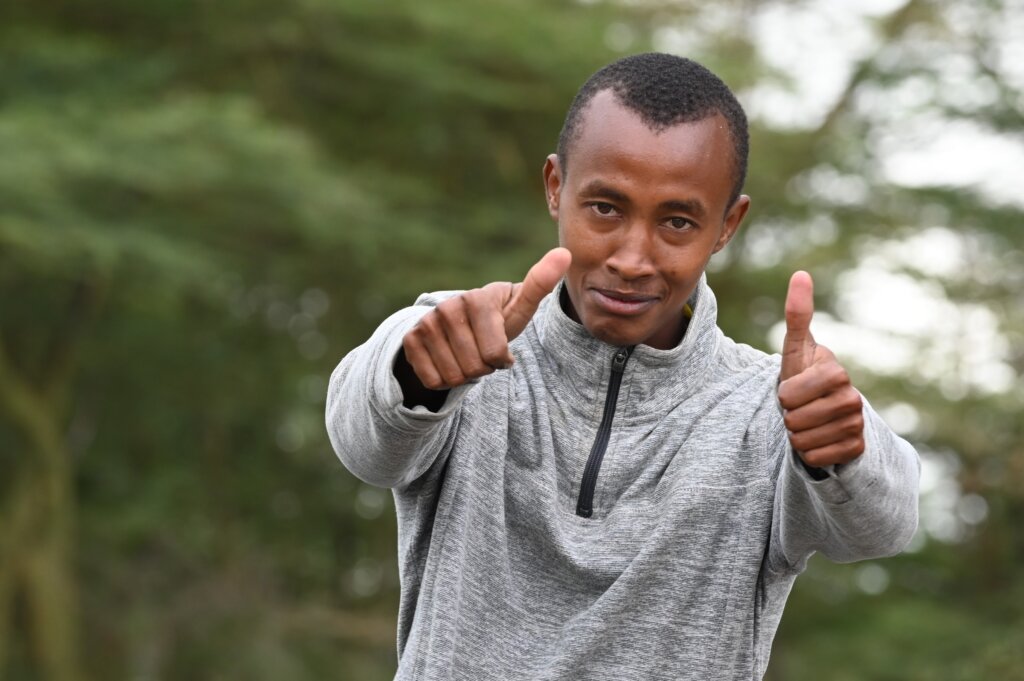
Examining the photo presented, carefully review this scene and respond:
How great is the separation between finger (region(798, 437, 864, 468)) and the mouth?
1.22 feet

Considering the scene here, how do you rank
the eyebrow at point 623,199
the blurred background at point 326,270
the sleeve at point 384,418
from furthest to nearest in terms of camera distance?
the blurred background at point 326,270
the eyebrow at point 623,199
the sleeve at point 384,418

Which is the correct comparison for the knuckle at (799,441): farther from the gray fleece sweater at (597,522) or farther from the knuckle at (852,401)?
the gray fleece sweater at (597,522)

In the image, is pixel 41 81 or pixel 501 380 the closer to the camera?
pixel 501 380

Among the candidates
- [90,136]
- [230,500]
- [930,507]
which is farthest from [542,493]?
[930,507]

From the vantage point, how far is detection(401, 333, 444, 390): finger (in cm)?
178

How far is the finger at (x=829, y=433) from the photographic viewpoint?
1745 millimetres

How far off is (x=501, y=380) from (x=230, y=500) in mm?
11711

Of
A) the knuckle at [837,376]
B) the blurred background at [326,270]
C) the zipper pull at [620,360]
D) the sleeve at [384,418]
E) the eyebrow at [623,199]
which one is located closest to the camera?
the knuckle at [837,376]

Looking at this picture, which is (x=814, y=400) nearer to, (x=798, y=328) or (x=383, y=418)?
(x=798, y=328)

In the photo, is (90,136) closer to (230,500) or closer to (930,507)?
(230,500)

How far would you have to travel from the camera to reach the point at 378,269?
1076cm

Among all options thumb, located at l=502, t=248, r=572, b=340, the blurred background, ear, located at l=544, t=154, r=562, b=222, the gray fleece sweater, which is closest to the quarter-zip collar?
the gray fleece sweater

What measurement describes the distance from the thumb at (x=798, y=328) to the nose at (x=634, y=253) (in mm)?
262

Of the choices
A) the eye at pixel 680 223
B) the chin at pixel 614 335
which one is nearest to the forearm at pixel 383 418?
the chin at pixel 614 335
